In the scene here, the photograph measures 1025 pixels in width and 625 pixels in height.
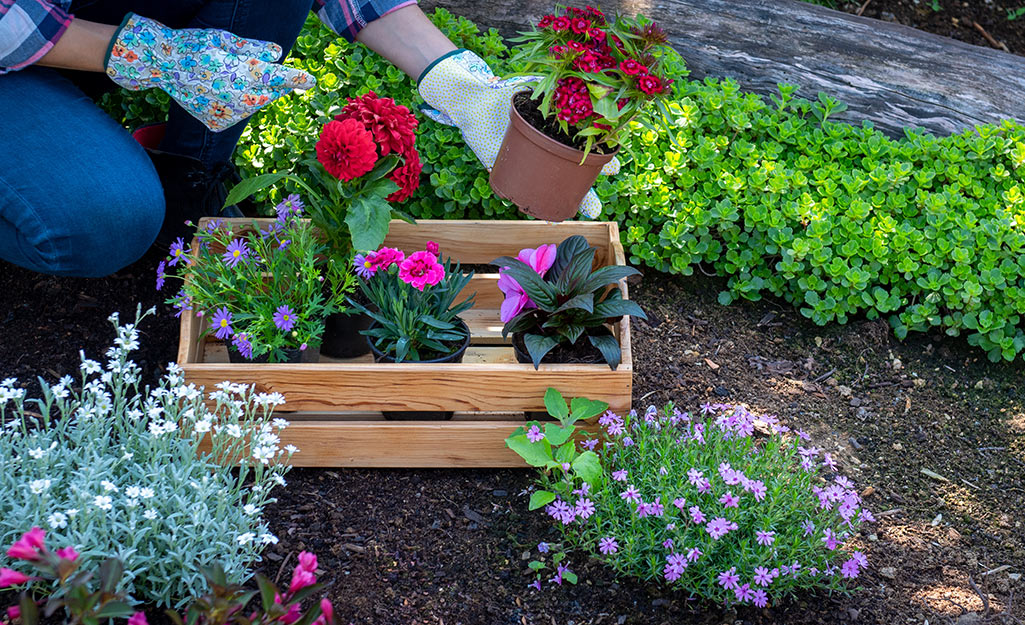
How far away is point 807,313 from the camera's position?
2783mm

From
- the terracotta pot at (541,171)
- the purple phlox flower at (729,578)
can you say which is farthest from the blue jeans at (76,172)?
the purple phlox flower at (729,578)

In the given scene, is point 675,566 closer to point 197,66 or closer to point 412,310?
point 412,310

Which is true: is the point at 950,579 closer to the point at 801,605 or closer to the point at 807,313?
the point at 801,605

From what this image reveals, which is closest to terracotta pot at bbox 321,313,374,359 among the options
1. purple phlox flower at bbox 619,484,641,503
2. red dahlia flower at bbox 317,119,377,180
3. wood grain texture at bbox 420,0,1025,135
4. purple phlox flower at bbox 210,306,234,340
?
purple phlox flower at bbox 210,306,234,340

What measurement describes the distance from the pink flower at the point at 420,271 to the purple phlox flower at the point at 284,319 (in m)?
0.29

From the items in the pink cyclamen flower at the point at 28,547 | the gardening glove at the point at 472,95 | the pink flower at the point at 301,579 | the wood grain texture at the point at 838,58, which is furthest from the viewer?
the wood grain texture at the point at 838,58

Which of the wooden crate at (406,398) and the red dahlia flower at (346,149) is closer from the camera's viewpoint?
the red dahlia flower at (346,149)

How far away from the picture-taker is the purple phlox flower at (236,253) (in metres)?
2.16

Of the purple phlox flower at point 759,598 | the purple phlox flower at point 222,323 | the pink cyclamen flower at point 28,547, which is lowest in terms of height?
the purple phlox flower at point 222,323

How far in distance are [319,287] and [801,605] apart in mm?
1377

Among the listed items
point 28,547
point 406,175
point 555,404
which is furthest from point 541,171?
point 28,547

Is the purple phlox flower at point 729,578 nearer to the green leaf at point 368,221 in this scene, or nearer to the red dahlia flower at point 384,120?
the green leaf at point 368,221

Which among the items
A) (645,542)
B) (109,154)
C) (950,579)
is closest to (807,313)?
(950,579)

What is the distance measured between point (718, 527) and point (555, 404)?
1.56ft
